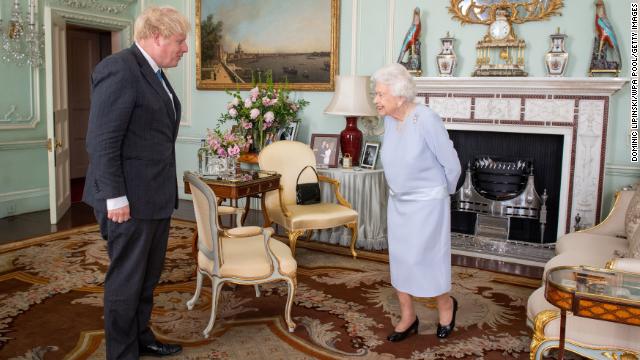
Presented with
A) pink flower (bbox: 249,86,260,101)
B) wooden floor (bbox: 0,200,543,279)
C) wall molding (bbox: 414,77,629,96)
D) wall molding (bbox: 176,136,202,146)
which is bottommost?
wooden floor (bbox: 0,200,543,279)

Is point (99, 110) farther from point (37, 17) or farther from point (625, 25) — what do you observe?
point (37, 17)

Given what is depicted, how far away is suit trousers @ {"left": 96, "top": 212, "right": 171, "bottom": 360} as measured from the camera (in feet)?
7.83

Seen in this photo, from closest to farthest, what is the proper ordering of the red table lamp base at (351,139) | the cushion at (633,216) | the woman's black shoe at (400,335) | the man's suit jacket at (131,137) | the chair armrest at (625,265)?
the man's suit jacket at (131,137) < the chair armrest at (625,265) < the woman's black shoe at (400,335) < the cushion at (633,216) < the red table lamp base at (351,139)

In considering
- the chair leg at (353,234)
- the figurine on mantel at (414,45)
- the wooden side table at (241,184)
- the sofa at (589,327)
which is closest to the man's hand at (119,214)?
the wooden side table at (241,184)

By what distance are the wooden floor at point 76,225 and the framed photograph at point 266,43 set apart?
169cm

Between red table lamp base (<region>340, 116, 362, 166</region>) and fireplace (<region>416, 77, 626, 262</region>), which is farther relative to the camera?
red table lamp base (<region>340, 116, 362, 166</region>)

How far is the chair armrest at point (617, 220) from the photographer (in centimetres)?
398

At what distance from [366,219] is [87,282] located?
2.51 m

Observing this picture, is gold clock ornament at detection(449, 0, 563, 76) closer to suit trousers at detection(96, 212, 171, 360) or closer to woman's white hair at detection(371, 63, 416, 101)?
woman's white hair at detection(371, 63, 416, 101)

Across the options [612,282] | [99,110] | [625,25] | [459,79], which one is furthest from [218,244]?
[625,25]

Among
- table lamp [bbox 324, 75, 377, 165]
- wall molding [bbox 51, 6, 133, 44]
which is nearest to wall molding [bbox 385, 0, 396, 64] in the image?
table lamp [bbox 324, 75, 377, 165]

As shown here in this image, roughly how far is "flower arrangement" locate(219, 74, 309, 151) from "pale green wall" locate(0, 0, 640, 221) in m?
0.39

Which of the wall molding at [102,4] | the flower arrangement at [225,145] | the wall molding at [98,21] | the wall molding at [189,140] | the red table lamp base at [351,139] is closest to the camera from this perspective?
the flower arrangement at [225,145]

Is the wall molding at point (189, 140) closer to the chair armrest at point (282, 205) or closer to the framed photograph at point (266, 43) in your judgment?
the framed photograph at point (266, 43)
